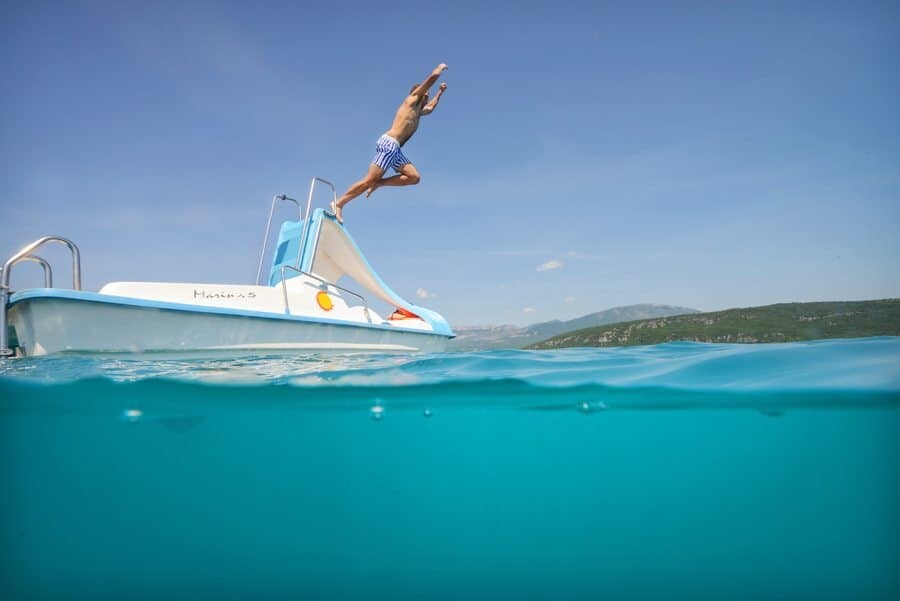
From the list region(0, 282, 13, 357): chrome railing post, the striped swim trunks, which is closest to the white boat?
region(0, 282, 13, 357): chrome railing post

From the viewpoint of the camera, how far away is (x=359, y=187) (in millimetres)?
8852

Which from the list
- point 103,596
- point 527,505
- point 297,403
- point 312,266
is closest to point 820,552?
point 527,505

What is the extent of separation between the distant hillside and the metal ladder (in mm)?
6284

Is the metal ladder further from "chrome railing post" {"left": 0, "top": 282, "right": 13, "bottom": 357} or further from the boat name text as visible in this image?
the boat name text

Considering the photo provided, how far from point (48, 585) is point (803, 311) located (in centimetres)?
1110

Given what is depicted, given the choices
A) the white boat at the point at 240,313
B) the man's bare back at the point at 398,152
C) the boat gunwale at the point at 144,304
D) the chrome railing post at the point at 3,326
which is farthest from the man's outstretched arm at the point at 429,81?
the chrome railing post at the point at 3,326

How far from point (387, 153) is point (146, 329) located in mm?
5007

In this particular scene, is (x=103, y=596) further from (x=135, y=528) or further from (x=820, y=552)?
(x=820, y=552)

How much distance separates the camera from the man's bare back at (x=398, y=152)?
8.65 m

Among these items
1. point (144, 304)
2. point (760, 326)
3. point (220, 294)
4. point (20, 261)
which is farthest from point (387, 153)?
point (760, 326)

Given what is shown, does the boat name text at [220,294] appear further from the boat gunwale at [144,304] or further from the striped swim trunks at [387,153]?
the striped swim trunks at [387,153]

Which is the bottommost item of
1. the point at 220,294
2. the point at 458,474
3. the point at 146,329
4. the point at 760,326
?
the point at 458,474

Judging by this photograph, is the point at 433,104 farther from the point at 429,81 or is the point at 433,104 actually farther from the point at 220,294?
the point at 220,294

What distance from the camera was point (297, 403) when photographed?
16.6 feet
